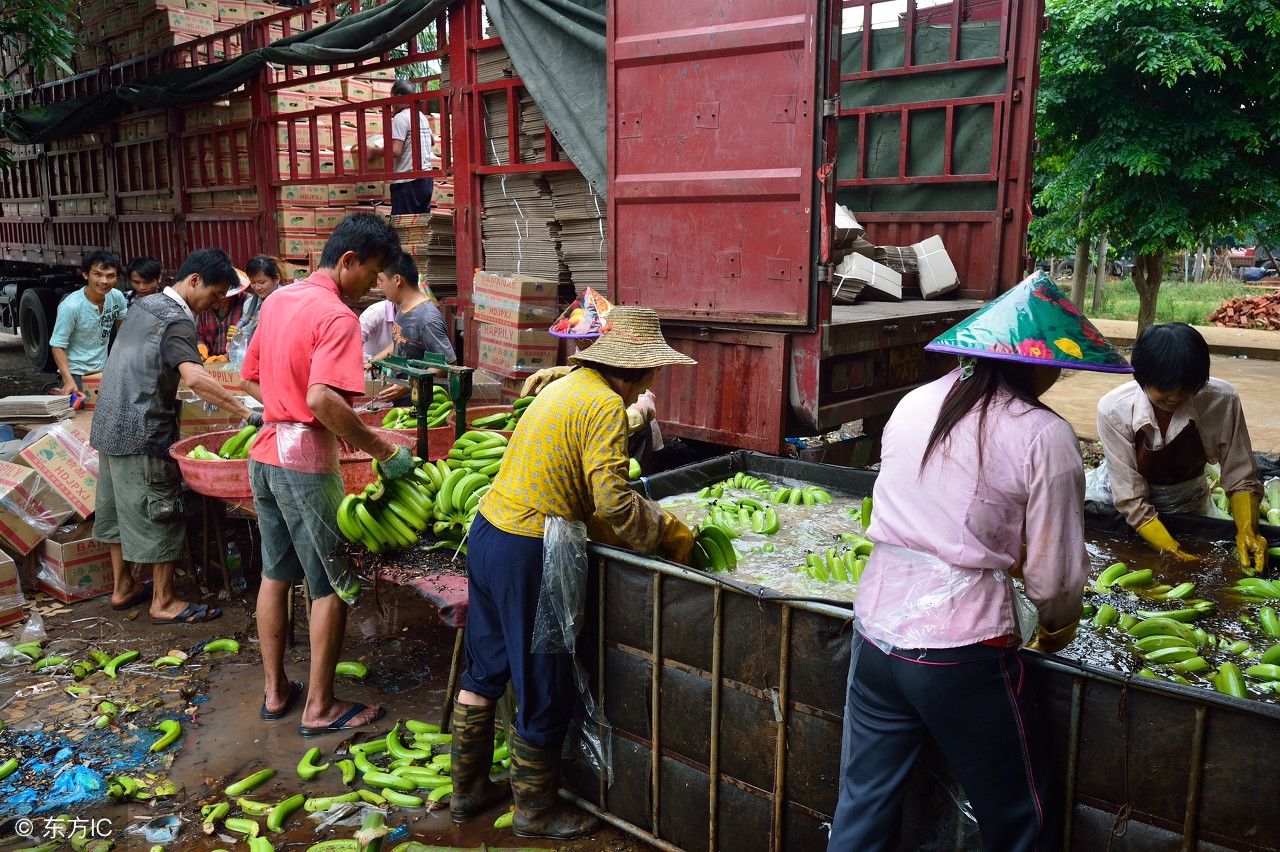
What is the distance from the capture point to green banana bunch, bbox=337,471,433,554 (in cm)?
406

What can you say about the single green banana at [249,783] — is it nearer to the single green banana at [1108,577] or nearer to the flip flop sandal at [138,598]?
the flip flop sandal at [138,598]

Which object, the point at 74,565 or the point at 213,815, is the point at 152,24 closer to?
the point at 74,565

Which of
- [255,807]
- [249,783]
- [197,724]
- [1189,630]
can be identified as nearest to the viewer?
[1189,630]

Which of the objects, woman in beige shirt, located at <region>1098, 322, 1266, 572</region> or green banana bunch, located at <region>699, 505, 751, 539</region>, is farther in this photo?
green banana bunch, located at <region>699, 505, 751, 539</region>

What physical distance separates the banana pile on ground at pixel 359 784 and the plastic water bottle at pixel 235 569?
2407 millimetres

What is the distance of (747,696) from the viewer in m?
2.87

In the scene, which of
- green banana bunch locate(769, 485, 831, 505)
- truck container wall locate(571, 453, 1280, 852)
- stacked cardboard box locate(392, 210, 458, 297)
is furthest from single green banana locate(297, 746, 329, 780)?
stacked cardboard box locate(392, 210, 458, 297)

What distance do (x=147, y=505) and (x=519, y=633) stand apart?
3333 mm

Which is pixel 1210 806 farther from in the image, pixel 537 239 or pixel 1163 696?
pixel 537 239

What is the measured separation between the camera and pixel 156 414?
5434mm

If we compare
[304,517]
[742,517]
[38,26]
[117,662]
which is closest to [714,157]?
[742,517]

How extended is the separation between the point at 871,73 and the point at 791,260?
3.46 metres

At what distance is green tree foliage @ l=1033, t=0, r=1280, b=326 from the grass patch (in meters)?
6.50

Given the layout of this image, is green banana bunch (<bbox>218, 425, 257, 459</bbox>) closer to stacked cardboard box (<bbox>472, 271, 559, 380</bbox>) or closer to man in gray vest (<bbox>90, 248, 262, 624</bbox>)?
man in gray vest (<bbox>90, 248, 262, 624</bbox>)
